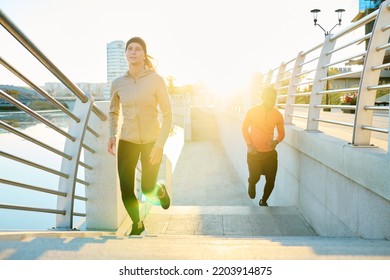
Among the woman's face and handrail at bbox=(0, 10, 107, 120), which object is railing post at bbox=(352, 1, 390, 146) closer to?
the woman's face

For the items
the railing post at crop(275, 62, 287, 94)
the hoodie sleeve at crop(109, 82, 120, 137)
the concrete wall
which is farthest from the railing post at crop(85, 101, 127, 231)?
the railing post at crop(275, 62, 287, 94)

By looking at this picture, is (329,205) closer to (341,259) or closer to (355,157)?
(355,157)

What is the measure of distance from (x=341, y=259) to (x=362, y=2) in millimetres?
45774

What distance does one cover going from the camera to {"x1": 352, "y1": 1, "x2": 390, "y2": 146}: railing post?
3178mm

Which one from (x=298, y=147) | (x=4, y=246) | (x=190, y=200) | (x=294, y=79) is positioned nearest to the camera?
(x=4, y=246)

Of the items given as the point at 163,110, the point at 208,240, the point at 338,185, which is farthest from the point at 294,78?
the point at 208,240

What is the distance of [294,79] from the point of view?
6227 mm

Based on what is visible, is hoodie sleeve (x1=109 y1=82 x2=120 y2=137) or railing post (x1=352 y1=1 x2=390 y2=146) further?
hoodie sleeve (x1=109 y1=82 x2=120 y2=137)

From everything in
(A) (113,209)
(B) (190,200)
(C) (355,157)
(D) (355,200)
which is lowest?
(B) (190,200)

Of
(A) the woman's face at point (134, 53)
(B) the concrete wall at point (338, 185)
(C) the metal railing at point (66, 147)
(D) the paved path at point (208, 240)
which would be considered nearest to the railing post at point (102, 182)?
(C) the metal railing at point (66, 147)

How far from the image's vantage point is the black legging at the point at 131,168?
12.1 feet

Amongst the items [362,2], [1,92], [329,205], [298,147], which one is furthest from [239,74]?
[362,2]

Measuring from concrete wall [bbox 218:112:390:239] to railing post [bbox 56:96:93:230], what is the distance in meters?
2.27

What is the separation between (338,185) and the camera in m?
3.67
